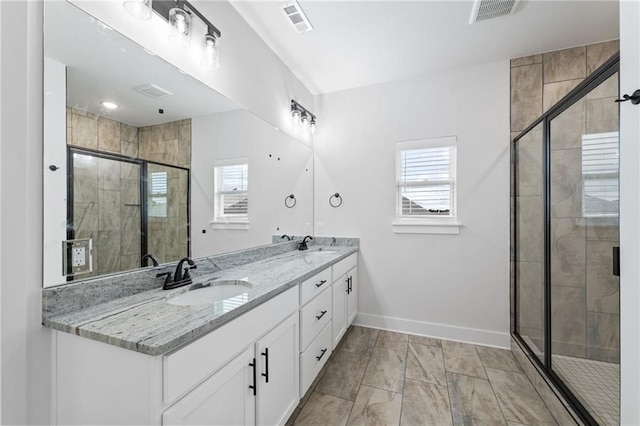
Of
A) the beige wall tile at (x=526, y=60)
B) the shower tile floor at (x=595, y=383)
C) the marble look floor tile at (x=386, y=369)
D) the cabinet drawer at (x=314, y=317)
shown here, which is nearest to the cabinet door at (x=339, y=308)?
the cabinet drawer at (x=314, y=317)

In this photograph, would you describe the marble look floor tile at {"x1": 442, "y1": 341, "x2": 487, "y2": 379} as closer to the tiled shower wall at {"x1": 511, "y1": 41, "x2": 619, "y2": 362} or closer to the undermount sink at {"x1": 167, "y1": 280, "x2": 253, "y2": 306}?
the tiled shower wall at {"x1": 511, "y1": 41, "x2": 619, "y2": 362}

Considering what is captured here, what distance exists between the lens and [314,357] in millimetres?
1835

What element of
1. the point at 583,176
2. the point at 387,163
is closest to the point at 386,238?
the point at 387,163

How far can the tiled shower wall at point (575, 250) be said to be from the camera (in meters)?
1.70

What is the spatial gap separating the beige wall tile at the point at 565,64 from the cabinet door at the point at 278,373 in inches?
116

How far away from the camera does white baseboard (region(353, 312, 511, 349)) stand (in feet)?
8.36

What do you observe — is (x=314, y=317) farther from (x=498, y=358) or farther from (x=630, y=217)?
(x=498, y=358)

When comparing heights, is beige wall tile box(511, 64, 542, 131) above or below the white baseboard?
above

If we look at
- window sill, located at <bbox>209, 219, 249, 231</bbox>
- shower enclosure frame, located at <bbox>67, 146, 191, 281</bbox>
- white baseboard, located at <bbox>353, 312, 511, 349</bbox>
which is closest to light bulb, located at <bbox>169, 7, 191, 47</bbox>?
shower enclosure frame, located at <bbox>67, 146, 191, 281</bbox>

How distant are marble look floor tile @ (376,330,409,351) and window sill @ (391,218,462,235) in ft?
3.46

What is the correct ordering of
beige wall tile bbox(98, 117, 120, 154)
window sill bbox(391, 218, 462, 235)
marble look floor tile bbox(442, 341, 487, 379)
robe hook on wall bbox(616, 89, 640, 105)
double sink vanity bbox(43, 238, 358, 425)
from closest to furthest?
double sink vanity bbox(43, 238, 358, 425)
robe hook on wall bbox(616, 89, 640, 105)
beige wall tile bbox(98, 117, 120, 154)
marble look floor tile bbox(442, 341, 487, 379)
window sill bbox(391, 218, 462, 235)

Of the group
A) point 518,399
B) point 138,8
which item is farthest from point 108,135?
point 518,399

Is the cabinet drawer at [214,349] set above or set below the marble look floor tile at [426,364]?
above

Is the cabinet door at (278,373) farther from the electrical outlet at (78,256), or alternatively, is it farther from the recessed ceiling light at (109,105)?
the recessed ceiling light at (109,105)
